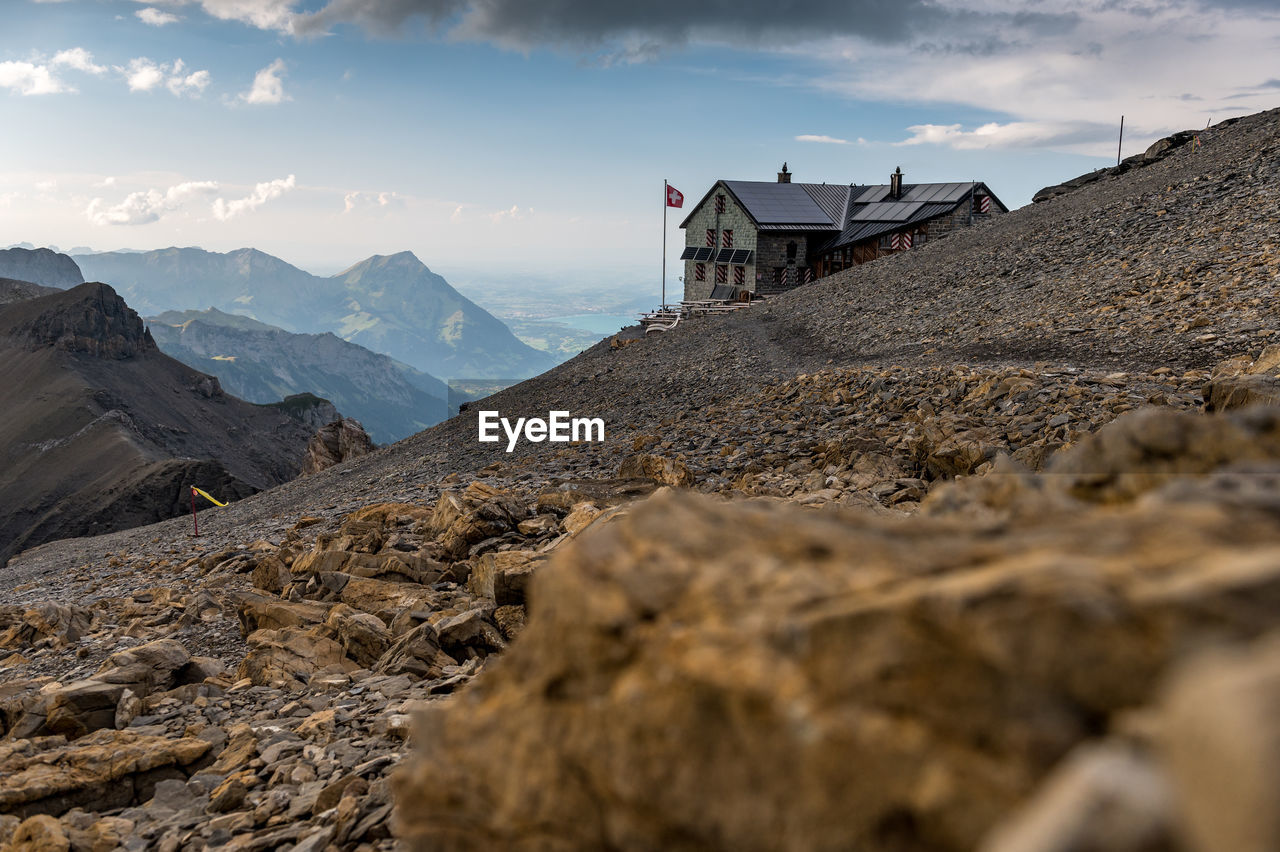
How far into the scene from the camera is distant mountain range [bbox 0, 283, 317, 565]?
61500 mm

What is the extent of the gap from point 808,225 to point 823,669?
6839cm

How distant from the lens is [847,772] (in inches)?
102

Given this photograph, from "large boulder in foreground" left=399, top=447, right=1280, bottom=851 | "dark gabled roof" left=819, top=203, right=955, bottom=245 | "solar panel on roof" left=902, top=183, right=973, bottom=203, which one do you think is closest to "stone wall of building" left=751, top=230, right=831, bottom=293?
"dark gabled roof" left=819, top=203, right=955, bottom=245

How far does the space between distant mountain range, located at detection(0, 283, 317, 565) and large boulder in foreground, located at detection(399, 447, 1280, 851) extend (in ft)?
213

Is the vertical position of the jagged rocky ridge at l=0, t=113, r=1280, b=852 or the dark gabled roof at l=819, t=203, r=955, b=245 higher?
the dark gabled roof at l=819, t=203, r=955, b=245

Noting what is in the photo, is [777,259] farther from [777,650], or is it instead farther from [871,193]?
[777,650]

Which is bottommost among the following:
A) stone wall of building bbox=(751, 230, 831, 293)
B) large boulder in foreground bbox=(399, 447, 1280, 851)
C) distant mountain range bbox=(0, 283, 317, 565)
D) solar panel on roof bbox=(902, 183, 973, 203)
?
distant mountain range bbox=(0, 283, 317, 565)

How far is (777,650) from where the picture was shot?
2834 millimetres

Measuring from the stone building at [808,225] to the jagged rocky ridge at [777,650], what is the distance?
46.9 m

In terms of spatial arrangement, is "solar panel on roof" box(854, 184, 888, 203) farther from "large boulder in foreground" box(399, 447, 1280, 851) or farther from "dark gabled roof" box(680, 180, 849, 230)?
"large boulder in foreground" box(399, 447, 1280, 851)

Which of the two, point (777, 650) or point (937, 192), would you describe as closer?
point (777, 650)

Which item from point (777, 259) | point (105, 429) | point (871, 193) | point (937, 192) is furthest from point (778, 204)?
point (105, 429)

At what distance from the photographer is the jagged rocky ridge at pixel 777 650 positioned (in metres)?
2.29

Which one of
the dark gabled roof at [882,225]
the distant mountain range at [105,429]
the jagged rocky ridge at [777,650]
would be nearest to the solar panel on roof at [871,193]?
the dark gabled roof at [882,225]
